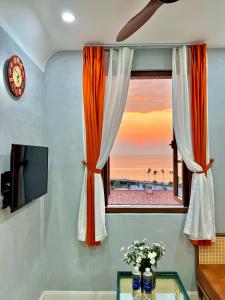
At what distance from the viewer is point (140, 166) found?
Result: 302cm

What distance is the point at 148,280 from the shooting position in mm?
1966

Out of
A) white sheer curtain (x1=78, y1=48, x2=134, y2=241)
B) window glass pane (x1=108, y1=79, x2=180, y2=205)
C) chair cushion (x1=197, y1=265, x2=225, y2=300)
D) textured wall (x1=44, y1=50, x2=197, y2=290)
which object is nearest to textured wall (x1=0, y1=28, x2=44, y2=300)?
textured wall (x1=44, y1=50, x2=197, y2=290)

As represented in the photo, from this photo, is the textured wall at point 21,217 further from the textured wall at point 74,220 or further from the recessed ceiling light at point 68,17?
the recessed ceiling light at point 68,17

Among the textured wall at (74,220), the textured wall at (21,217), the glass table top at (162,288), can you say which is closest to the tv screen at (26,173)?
the textured wall at (21,217)

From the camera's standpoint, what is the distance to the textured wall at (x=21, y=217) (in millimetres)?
1778

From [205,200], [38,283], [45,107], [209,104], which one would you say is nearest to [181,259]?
[205,200]

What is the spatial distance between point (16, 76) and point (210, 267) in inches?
104

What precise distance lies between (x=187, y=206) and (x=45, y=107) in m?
1.98

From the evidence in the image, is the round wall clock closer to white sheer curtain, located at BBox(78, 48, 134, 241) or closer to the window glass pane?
white sheer curtain, located at BBox(78, 48, 134, 241)

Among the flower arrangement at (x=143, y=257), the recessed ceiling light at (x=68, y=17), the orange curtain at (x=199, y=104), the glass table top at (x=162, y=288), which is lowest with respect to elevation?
the glass table top at (x=162, y=288)

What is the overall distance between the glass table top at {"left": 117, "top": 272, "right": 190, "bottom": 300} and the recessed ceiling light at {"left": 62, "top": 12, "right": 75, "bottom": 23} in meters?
2.41

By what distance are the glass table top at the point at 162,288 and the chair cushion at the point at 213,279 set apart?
251mm

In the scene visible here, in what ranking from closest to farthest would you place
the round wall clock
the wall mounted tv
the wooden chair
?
the wall mounted tv → the round wall clock → the wooden chair

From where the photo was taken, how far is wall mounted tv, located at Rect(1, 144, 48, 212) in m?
1.71
